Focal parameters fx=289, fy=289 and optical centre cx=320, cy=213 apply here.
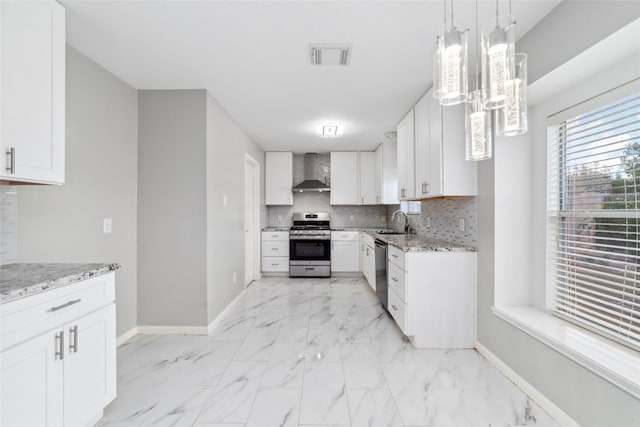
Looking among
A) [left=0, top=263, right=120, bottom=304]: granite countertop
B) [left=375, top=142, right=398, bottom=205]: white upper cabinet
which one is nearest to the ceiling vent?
[left=0, top=263, right=120, bottom=304]: granite countertop

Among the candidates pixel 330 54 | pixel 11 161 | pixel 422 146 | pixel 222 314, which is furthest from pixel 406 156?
pixel 11 161

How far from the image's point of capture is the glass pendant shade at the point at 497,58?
3.27 ft

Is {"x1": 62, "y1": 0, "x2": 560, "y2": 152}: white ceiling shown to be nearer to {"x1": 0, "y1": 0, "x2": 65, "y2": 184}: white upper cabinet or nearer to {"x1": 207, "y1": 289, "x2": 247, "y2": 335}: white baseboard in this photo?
{"x1": 0, "y1": 0, "x2": 65, "y2": 184}: white upper cabinet

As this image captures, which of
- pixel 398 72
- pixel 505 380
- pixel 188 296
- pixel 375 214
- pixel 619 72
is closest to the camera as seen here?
pixel 619 72

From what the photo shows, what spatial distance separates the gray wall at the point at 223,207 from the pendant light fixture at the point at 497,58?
8.02ft

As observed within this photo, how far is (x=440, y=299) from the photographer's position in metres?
2.50

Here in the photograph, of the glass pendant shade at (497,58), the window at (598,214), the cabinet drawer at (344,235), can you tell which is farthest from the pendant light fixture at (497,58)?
the cabinet drawer at (344,235)

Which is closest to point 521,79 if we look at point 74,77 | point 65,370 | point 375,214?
point 65,370

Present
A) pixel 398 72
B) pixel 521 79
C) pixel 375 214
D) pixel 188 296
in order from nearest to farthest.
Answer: pixel 521 79 → pixel 398 72 → pixel 188 296 → pixel 375 214

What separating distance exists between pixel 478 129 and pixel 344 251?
13.4 feet

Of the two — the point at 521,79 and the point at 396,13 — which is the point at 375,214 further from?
the point at 521,79

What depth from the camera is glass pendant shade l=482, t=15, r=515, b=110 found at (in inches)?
39.2

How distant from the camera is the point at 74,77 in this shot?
6.92ft

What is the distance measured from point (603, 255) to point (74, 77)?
12.0ft
